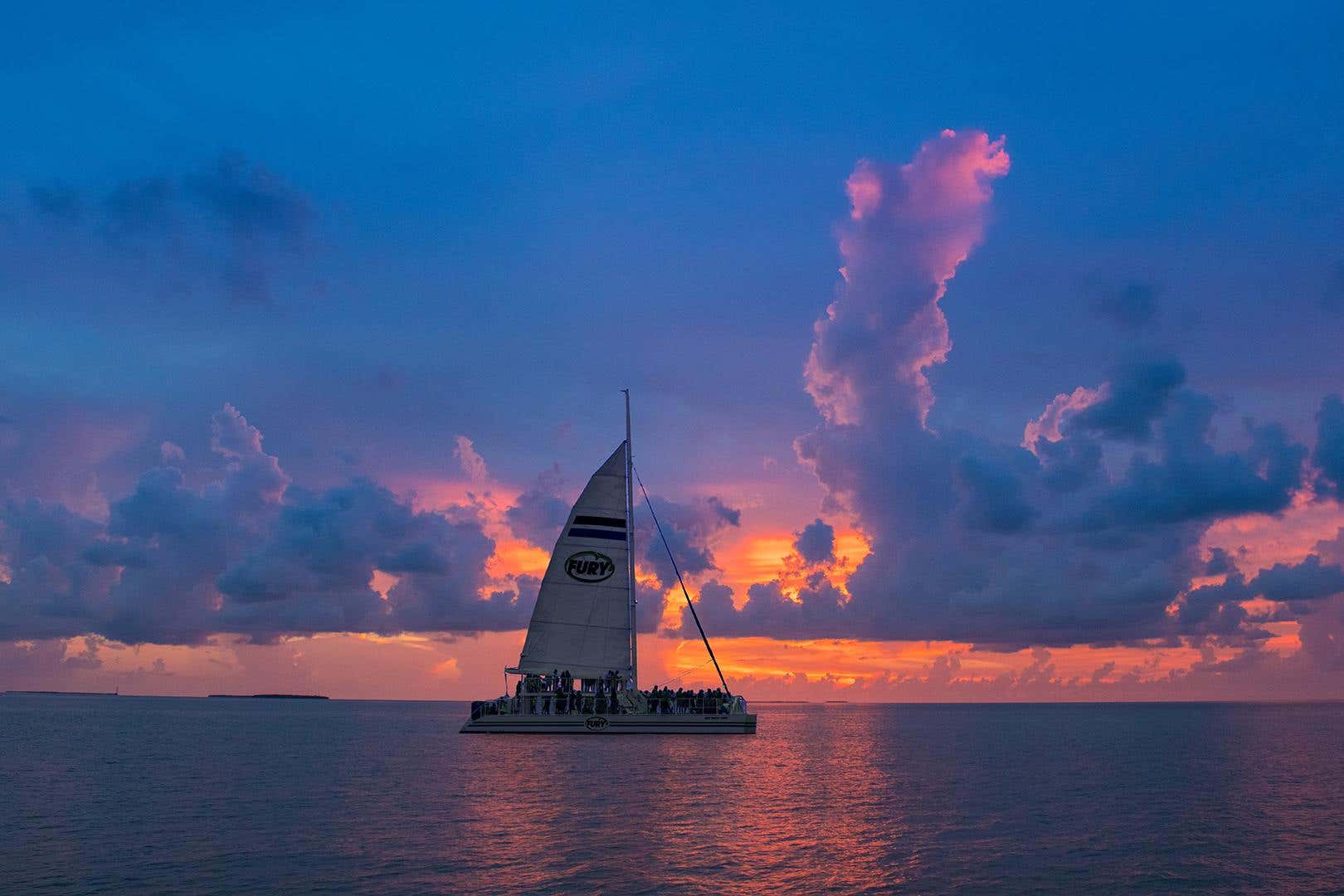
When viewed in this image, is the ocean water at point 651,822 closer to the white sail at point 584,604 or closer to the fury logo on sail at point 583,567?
the white sail at point 584,604

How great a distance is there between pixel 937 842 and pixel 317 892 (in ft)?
71.1

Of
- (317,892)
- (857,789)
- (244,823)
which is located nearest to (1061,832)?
(857,789)

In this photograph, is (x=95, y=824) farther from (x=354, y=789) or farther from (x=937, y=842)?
(x=937, y=842)

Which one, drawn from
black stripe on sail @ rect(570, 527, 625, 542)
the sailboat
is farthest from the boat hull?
black stripe on sail @ rect(570, 527, 625, 542)

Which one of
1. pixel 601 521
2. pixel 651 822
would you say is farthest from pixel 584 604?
pixel 651 822

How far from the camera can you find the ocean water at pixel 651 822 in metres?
31.4

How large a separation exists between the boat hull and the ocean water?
1.54 meters

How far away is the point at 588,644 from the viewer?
78.3 m

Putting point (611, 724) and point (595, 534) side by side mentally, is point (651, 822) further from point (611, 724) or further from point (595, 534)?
point (595, 534)

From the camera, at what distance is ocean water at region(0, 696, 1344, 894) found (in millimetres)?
31359

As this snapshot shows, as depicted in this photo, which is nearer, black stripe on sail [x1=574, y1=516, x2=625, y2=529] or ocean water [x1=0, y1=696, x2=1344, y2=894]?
ocean water [x1=0, y1=696, x2=1344, y2=894]

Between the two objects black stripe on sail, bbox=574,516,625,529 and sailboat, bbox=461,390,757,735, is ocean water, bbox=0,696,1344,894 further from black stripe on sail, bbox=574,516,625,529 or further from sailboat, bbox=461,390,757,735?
black stripe on sail, bbox=574,516,625,529

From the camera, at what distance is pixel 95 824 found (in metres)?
40.6

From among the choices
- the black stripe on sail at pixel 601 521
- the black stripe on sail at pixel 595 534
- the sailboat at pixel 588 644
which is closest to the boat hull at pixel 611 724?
the sailboat at pixel 588 644
